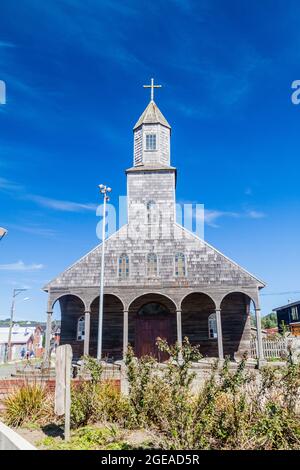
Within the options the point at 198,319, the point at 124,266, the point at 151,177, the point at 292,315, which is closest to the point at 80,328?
the point at 124,266

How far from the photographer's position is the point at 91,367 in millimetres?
7121

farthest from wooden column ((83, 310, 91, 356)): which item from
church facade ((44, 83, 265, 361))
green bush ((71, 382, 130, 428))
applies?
green bush ((71, 382, 130, 428))

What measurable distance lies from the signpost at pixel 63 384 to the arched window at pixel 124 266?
1280 cm

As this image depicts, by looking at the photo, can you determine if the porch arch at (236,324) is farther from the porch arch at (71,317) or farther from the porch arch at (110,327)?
the porch arch at (71,317)

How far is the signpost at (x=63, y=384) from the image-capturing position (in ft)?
19.2

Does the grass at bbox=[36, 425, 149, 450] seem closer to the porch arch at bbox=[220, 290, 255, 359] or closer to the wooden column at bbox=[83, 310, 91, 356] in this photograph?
the wooden column at bbox=[83, 310, 91, 356]

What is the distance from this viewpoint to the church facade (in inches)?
732

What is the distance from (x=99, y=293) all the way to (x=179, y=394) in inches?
549

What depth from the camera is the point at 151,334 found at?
19.9 meters

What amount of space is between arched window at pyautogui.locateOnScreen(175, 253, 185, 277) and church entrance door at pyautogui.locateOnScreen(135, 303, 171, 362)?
104 inches

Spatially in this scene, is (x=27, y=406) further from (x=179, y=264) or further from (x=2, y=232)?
(x=179, y=264)

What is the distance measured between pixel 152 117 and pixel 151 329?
15190 millimetres

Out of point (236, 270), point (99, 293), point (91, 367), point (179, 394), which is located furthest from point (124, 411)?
point (236, 270)
